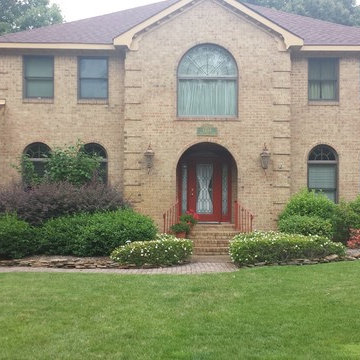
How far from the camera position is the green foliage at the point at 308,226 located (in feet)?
52.1

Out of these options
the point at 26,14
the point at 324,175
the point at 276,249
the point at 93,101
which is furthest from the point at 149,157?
the point at 26,14

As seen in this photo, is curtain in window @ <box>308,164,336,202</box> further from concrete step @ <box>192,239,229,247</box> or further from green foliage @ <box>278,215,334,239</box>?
concrete step @ <box>192,239,229,247</box>

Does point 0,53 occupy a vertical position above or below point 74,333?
above

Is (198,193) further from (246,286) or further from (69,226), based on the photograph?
(246,286)

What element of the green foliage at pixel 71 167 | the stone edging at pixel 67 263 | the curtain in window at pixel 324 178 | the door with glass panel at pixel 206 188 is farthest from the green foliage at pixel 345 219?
the green foliage at pixel 71 167

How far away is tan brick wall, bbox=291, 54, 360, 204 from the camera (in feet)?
62.5

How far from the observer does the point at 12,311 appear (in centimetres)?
824

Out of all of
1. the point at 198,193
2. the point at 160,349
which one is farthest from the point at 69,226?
the point at 160,349

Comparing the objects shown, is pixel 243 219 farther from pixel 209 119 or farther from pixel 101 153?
pixel 101 153

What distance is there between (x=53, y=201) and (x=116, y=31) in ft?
27.3

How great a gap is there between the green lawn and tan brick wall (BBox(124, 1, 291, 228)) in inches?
260

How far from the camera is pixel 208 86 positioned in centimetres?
1841

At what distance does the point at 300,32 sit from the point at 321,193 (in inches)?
262

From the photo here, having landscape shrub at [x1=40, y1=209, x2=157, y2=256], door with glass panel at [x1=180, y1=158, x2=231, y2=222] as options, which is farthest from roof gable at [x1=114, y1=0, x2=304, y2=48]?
landscape shrub at [x1=40, y1=209, x2=157, y2=256]
